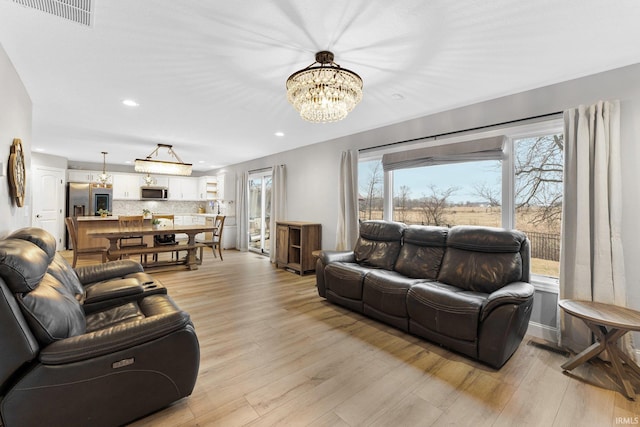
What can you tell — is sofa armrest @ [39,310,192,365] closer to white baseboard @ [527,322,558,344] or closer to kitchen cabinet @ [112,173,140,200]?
white baseboard @ [527,322,558,344]

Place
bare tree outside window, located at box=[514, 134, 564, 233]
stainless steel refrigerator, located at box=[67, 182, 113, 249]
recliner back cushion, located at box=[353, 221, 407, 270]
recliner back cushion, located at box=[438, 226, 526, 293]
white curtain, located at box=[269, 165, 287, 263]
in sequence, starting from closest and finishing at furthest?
1. recliner back cushion, located at box=[438, 226, 526, 293]
2. bare tree outside window, located at box=[514, 134, 564, 233]
3. recliner back cushion, located at box=[353, 221, 407, 270]
4. white curtain, located at box=[269, 165, 287, 263]
5. stainless steel refrigerator, located at box=[67, 182, 113, 249]

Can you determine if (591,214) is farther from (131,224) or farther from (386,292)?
(131,224)

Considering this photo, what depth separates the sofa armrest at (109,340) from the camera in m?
1.39

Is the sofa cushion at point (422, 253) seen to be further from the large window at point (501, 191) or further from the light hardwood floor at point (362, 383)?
the light hardwood floor at point (362, 383)

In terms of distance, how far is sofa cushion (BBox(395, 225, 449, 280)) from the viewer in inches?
127

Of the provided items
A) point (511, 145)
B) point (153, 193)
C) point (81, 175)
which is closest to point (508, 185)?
point (511, 145)

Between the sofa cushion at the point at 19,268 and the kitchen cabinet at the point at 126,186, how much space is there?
8.11m

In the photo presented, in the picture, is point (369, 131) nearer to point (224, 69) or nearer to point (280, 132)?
point (280, 132)

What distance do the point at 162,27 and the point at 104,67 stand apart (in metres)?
1.05

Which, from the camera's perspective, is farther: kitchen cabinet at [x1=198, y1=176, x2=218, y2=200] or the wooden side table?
kitchen cabinet at [x1=198, y1=176, x2=218, y2=200]

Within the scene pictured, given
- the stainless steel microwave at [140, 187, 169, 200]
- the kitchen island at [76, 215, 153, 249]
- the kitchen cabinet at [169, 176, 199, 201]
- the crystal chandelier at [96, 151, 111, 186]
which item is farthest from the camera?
the kitchen cabinet at [169, 176, 199, 201]

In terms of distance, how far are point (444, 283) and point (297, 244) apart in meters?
3.09

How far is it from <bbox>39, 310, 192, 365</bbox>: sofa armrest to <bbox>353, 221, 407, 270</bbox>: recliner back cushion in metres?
2.55

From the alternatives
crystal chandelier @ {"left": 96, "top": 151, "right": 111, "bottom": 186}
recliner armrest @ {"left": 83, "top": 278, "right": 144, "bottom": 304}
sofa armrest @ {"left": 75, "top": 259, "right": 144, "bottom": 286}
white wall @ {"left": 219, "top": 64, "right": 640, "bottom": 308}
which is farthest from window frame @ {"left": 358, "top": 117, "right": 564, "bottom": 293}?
crystal chandelier @ {"left": 96, "top": 151, "right": 111, "bottom": 186}
